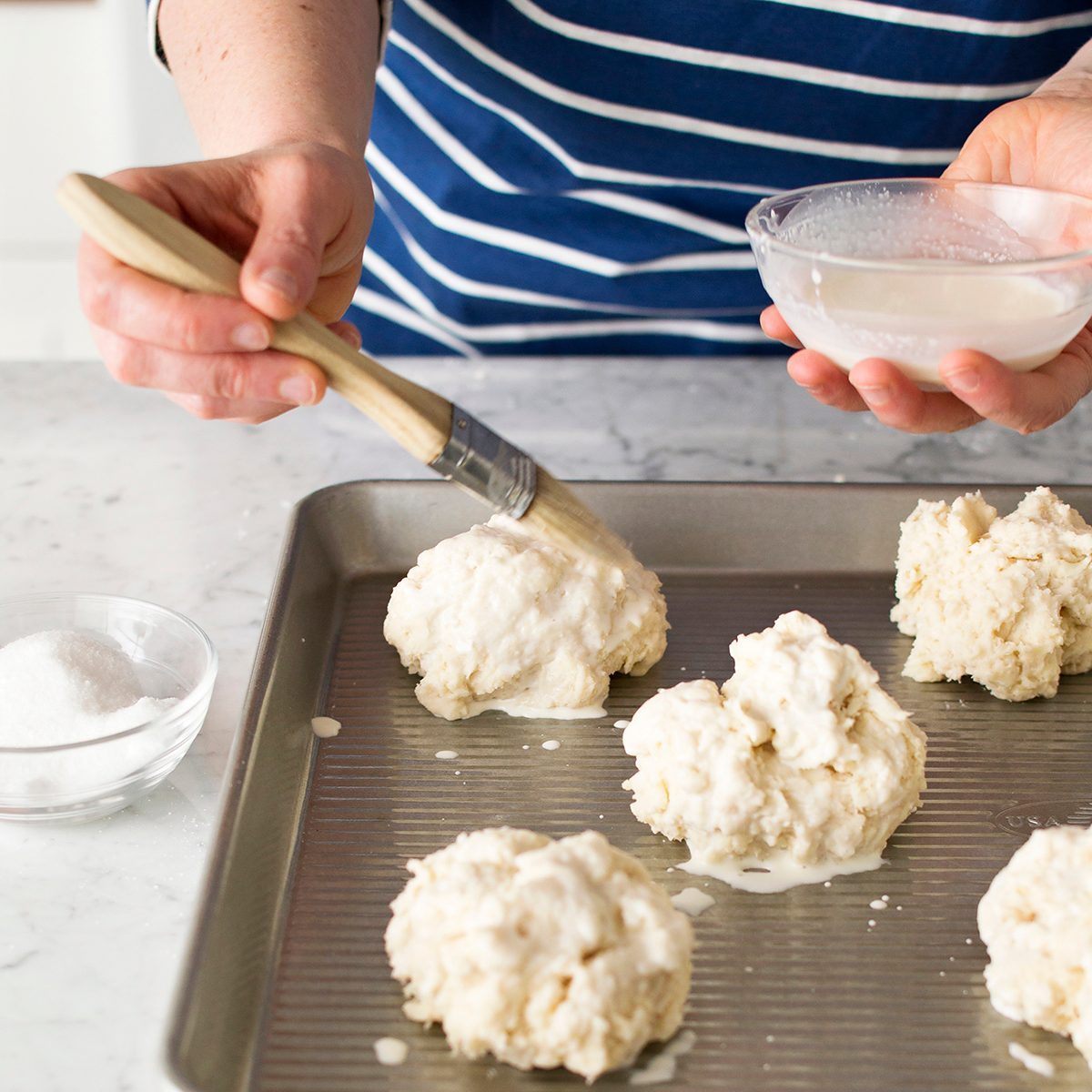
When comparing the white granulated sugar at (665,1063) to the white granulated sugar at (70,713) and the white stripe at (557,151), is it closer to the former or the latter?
the white granulated sugar at (70,713)

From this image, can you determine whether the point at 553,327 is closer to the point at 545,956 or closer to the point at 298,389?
the point at 298,389

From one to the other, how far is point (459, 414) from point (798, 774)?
1.31 ft

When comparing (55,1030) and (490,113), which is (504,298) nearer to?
(490,113)

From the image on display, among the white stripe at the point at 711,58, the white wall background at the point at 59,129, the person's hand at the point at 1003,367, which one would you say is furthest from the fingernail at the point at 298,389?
the white wall background at the point at 59,129

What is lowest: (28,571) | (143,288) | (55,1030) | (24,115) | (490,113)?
(24,115)

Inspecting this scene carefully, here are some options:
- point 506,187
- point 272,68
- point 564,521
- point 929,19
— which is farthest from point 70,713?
point 929,19

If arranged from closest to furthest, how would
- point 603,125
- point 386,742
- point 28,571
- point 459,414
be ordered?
point 459,414
point 386,742
point 28,571
point 603,125

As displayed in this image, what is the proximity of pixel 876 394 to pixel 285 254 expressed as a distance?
0.52m

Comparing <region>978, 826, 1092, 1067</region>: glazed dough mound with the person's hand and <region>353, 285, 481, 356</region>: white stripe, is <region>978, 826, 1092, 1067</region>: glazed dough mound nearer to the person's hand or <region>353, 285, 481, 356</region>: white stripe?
the person's hand

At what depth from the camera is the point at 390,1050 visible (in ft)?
3.03

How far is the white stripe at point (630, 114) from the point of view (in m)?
1.71

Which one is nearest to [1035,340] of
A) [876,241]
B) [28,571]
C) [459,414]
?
[876,241]

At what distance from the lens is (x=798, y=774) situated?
113 cm

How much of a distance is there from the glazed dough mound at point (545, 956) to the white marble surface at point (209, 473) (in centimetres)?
20
